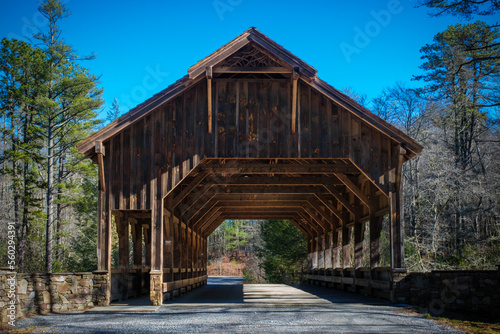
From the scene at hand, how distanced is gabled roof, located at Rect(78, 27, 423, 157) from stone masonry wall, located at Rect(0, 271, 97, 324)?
3.08m

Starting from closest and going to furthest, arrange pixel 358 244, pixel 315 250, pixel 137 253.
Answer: pixel 358 244 < pixel 137 253 < pixel 315 250

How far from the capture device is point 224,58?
12242 mm

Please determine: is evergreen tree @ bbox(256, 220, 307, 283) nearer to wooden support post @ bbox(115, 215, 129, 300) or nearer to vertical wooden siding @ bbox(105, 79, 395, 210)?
wooden support post @ bbox(115, 215, 129, 300)

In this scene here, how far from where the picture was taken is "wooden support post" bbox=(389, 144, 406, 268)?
42.4 feet

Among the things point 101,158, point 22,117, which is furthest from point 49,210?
point 101,158

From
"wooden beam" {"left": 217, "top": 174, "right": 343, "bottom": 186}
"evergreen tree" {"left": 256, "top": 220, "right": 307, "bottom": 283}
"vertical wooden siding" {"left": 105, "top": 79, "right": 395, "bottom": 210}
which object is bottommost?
"evergreen tree" {"left": 256, "top": 220, "right": 307, "bottom": 283}

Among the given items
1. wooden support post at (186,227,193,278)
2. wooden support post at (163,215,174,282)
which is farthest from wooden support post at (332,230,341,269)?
wooden support post at (163,215,174,282)

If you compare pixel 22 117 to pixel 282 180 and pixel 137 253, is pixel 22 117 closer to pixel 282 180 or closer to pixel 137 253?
pixel 137 253

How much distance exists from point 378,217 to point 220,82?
6056 millimetres

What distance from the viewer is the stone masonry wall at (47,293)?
350 inches

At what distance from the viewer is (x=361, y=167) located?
1309cm

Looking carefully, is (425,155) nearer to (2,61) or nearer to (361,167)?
(361,167)

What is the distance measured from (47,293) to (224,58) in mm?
6437

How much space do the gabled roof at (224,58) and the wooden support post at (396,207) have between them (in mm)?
352
